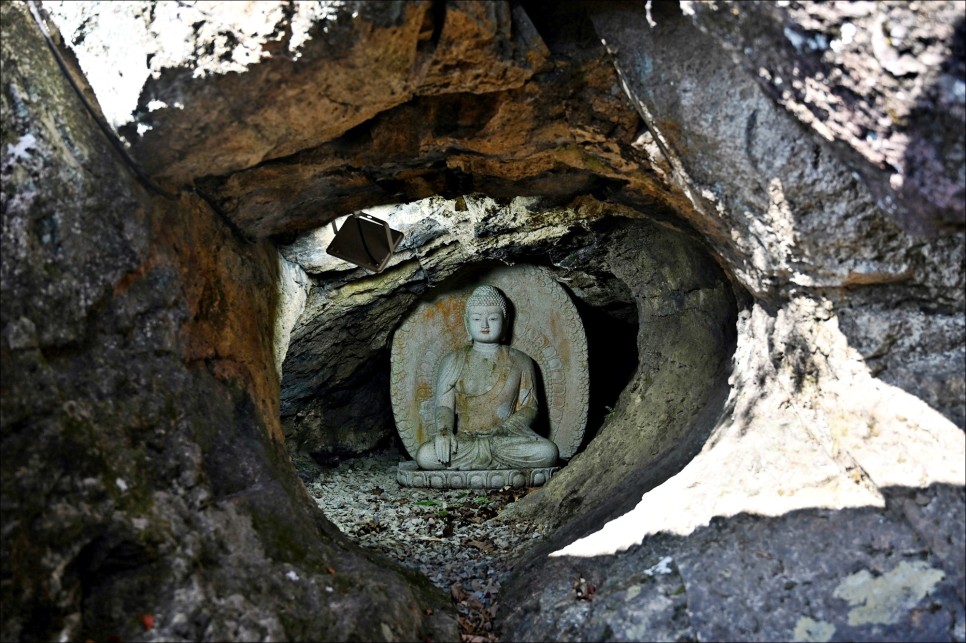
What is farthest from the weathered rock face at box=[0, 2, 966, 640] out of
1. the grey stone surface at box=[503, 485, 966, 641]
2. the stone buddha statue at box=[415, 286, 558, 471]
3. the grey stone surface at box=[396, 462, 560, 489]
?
the stone buddha statue at box=[415, 286, 558, 471]

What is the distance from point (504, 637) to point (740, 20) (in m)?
2.23

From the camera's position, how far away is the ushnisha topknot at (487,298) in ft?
21.1

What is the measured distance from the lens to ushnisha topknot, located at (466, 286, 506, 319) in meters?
6.43

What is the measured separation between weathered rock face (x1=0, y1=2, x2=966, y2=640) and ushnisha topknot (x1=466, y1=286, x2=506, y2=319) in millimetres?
2693

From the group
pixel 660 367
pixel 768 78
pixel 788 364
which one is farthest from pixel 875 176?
pixel 660 367

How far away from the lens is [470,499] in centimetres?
583

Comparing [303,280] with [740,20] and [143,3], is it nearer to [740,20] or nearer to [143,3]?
[143,3]

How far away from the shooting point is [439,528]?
507cm

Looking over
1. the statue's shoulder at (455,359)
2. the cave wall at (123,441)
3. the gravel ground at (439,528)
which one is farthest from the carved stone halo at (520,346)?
the cave wall at (123,441)

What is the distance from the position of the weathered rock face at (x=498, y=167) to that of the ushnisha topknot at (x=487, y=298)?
2.69 meters

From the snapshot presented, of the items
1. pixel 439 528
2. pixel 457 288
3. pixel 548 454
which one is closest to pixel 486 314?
pixel 457 288

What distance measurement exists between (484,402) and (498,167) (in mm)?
3012

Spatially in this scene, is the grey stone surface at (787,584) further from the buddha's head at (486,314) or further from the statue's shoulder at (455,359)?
the statue's shoulder at (455,359)

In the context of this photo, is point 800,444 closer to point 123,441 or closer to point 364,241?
point 123,441
